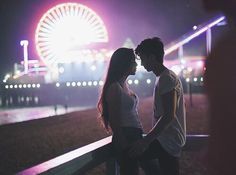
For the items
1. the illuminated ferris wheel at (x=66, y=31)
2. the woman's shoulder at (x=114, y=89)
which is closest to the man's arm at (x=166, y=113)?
the woman's shoulder at (x=114, y=89)

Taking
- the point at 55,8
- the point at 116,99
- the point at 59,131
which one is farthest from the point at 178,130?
the point at 55,8

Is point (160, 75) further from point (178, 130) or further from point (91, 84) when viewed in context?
point (91, 84)

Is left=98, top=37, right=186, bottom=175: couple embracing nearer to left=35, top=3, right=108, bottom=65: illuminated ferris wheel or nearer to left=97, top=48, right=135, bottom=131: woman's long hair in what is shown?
left=97, top=48, right=135, bottom=131: woman's long hair

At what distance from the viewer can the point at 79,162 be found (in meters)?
3.11

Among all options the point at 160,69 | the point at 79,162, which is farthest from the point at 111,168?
the point at 160,69

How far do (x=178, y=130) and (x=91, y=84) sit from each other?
27357mm

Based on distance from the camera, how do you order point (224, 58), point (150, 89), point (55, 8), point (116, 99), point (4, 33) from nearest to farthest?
1. point (224, 58)
2. point (116, 99)
3. point (150, 89)
4. point (55, 8)
5. point (4, 33)

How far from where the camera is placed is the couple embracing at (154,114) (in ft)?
9.16

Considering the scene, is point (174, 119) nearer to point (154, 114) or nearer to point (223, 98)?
point (154, 114)

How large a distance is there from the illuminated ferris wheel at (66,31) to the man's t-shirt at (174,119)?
41435 mm

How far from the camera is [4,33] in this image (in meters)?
56.9

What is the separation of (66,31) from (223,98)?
45559 mm

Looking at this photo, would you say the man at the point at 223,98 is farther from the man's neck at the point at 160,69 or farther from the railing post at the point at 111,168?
the railing post at the point at 111,168

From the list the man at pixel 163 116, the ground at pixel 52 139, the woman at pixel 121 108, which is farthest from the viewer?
the ground at pixel 52 139
